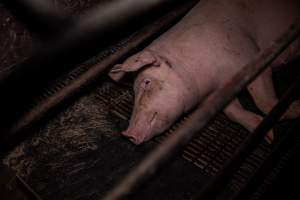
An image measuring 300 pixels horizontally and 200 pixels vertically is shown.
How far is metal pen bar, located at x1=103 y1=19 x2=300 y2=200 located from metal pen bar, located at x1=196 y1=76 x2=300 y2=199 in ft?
0.82

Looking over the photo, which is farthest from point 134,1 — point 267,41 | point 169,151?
point 267,41

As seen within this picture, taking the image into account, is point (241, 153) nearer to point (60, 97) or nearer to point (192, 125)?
point (192, 125)

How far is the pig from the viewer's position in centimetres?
195

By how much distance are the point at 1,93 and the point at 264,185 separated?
1.57m

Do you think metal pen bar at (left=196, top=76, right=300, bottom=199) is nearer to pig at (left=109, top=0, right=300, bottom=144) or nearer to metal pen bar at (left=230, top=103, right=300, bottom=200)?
metal pen bar at (left=230, top=103, right=300, bottom=200)

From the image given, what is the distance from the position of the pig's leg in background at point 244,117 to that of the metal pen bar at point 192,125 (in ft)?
3.07

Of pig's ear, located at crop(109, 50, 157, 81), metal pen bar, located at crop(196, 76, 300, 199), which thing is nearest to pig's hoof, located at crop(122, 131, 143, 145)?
pig's ear, located at crop(109, 50, 157, 81)

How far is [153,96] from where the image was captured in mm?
1939

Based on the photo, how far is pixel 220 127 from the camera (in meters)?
2.20

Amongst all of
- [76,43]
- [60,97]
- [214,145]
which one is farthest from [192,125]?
[214,145]

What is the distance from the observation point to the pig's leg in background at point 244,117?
82.0 inches

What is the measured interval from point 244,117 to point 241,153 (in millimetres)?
976

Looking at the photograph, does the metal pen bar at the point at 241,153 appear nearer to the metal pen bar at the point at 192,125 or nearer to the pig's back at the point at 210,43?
the metal pen bar at the point at 192,125

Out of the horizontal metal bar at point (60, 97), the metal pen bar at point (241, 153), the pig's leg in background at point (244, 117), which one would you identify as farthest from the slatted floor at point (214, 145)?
the metal pen bar at point (241, 153)
